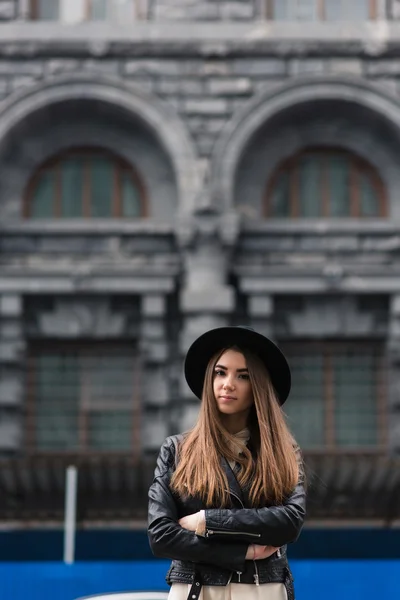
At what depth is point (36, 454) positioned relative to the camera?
1778 centimetres

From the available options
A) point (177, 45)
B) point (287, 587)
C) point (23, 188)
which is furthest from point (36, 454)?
point (287, 587)

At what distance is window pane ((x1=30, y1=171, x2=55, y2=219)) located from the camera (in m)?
18.5

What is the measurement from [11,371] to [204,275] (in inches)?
124

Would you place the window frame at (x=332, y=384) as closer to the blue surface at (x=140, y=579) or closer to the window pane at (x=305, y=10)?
the window pane at (x=305, y=10)

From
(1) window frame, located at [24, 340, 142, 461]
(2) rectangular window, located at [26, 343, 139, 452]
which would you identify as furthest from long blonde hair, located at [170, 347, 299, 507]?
(2) rectangular window, located at [26, 343, 139, 452]

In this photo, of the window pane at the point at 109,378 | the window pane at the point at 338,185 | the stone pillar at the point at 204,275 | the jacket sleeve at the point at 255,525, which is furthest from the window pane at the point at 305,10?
the jacket sleeve at the point at 255,525

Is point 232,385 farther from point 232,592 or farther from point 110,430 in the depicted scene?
point 110,430

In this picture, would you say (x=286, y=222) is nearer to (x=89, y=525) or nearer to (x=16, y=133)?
(x=16, y=133)

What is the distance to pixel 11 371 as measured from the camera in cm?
1777

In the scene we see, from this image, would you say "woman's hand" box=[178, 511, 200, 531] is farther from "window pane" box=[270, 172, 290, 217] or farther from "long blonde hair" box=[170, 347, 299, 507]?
"window pane" box=[270, 172, 290, 217]

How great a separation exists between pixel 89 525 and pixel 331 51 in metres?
7.83

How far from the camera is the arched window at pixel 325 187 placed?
1848 centimetres

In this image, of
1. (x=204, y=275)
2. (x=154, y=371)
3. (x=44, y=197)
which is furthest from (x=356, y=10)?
(x=154, y=371)

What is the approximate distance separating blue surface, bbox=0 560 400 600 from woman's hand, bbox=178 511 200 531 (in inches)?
153
